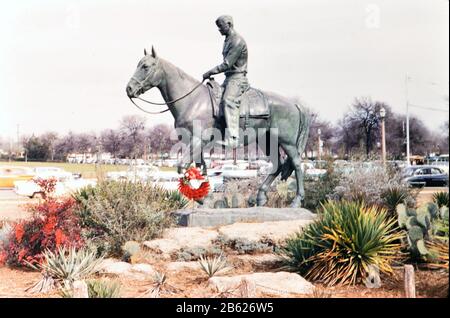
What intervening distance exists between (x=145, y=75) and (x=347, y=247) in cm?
590

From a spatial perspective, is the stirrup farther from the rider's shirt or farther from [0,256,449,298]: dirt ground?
[0,256,449,298]: dirt ground

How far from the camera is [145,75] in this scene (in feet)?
39.7

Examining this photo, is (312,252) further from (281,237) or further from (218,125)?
(218,125)

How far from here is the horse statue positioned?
12.2 metres

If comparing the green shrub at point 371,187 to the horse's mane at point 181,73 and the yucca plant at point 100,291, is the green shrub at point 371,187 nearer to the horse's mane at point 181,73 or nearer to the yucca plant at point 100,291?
the horse's mane at point 181,73

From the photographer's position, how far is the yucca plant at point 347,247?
8203 mm

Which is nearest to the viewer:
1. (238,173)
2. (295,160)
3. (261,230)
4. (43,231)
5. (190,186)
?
(43,231)

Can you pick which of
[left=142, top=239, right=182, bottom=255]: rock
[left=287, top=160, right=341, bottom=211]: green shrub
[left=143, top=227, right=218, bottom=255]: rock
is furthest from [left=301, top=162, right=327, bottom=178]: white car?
[left=142, top=239, right=182, bottom=255]: rock

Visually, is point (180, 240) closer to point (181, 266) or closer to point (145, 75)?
point (181, 266)

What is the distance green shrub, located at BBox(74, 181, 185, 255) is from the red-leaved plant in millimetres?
338

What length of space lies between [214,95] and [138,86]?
5.48 ft

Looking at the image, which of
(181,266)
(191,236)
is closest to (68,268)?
(181,266)

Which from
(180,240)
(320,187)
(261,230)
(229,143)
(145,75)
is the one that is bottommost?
(180,240)
